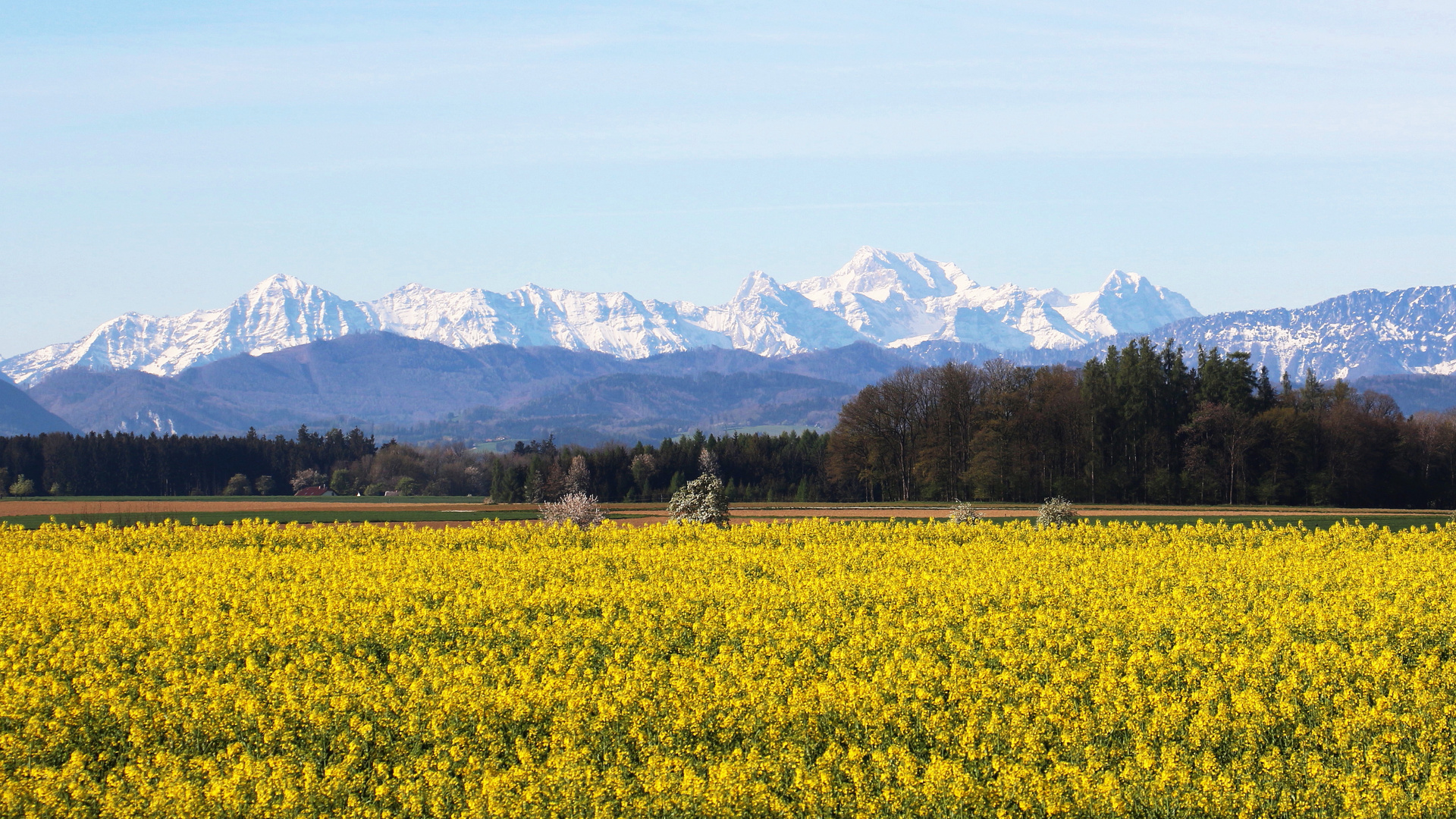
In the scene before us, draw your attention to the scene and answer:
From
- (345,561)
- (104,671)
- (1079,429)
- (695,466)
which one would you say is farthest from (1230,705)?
(695,466)

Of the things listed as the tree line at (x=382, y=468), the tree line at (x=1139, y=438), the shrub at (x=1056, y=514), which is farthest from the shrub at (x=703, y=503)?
the tree line at (x=382, y=468)

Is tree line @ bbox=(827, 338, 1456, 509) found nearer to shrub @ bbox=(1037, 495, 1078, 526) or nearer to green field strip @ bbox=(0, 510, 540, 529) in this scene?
green field strip @ bbox=(0, 510, 540, 529)

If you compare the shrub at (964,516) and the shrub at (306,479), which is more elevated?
the shrub at (306,479)

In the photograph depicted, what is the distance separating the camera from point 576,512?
5156cm

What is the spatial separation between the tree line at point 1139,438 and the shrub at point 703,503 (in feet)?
149

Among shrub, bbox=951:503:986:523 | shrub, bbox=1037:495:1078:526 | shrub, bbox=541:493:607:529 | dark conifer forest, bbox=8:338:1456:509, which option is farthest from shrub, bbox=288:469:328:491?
shrub, bbox=1037:495:1078:526

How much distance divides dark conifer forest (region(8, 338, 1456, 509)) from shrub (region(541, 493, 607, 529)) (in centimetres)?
4770

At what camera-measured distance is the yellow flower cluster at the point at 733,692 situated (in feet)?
42.2

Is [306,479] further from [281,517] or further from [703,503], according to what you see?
[703,503]

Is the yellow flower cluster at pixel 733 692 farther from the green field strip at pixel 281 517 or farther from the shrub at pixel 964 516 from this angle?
the green field strip at pixel 281 517

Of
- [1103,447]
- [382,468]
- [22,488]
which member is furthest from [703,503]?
[382,468]

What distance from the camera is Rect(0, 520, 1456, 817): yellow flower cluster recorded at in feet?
42.2

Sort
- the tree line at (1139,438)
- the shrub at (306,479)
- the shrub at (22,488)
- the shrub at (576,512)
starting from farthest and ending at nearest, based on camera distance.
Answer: the shrub at (306,479)
the shrub at (22,488)
the tree line at (1139,438)
the shrub at (576,512)

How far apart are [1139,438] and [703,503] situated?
5932 cm
